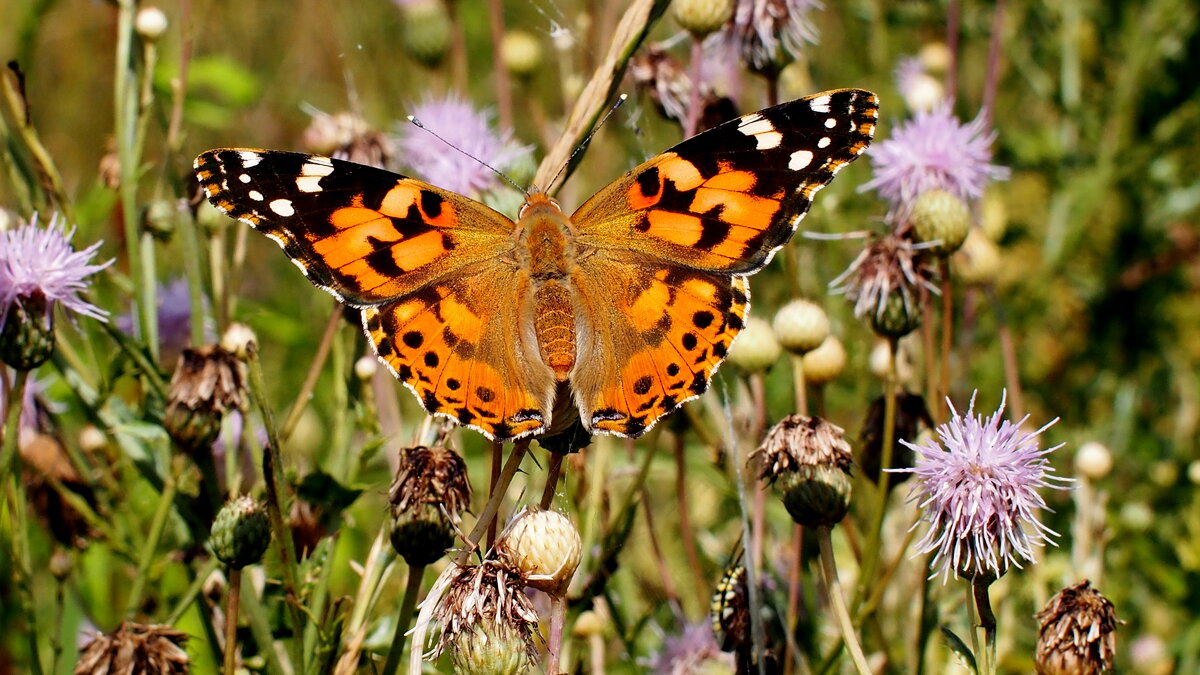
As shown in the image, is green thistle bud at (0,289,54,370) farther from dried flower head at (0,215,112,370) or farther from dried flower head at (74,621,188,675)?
dried flower head at (74,621,188,675)

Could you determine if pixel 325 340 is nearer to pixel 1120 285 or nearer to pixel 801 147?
pixel 801 147

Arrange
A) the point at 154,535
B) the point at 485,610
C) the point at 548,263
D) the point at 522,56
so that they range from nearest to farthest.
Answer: the point at 485,610 < the point at 154,535 < the point at 548,263 < the point at 522,56

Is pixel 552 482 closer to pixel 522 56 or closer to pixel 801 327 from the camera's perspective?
pixel 801 327

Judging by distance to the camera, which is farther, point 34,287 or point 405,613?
point 34,287

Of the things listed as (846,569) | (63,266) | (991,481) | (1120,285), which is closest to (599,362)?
(991,481)

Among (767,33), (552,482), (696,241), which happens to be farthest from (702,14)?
(552,482)

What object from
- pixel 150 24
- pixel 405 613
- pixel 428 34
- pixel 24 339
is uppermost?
pixel 428 34
